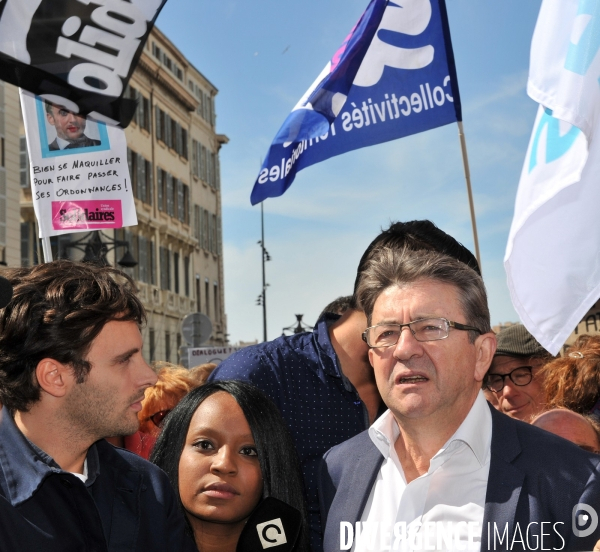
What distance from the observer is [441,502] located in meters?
2.88

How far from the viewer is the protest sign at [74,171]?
20.3 feet

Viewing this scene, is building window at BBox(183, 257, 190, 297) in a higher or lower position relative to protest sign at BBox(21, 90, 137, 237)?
higher

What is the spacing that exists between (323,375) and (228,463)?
0.74 metres

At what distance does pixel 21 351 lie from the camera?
9.72ft

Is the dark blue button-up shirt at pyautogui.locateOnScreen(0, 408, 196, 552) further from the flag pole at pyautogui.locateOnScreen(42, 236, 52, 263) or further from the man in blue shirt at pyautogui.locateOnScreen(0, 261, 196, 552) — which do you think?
the flag pole at pyautogui.locateOnScreen(42, 236, 52, 263)

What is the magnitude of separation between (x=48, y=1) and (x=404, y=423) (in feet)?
10.6

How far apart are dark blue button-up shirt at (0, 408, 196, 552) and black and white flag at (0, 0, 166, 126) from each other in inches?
101

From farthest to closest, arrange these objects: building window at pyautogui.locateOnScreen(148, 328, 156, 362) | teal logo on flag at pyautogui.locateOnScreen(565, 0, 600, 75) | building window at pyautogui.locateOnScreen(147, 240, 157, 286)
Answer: building window at pyautogui.locateOnScreen(147, 240, 157, 286) → building window at pyautogui.locateOnScreen(148, 328, 156, 362) → teal logo on flag at pyautogui.locateOnScreen(565, 0, 600, 75)

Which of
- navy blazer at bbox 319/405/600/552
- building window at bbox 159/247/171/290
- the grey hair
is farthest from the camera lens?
building window at bbox 159/247/171/290

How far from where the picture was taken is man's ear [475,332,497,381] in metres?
3.06

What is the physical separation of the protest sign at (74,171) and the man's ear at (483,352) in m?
3.52

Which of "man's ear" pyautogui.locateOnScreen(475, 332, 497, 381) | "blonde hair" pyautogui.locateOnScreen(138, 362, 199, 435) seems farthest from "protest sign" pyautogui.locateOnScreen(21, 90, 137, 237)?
"man's ear" pyautogui.locateOnScreen(475, 332, 497, 381)

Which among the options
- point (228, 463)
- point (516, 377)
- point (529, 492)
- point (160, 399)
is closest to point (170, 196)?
point (160, 399)

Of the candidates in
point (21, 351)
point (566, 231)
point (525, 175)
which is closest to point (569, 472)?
point (566, 231)
